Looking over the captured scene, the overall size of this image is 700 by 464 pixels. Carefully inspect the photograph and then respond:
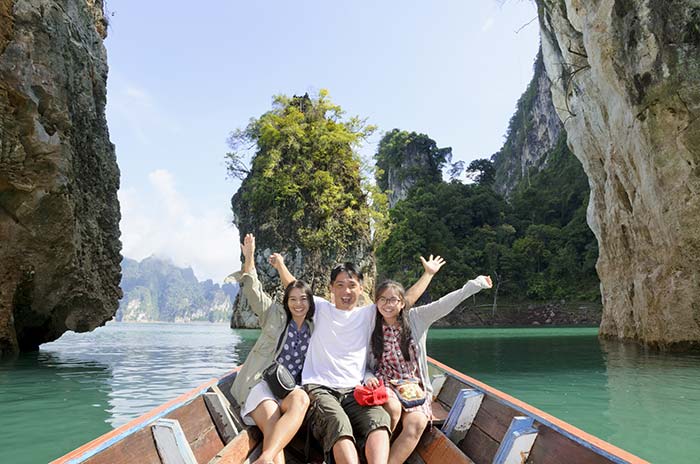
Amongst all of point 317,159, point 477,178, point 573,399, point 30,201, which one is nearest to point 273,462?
point 573,399

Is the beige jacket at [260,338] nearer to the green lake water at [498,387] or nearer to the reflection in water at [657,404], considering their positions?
the green lake water at [498,387]

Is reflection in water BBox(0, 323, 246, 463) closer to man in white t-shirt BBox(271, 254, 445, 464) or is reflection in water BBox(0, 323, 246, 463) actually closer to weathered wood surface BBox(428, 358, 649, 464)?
man in white t-shirt BBox(271, 254, 445, 464)

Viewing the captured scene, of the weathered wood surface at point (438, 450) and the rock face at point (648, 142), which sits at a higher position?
the rock face at point (648, 142)

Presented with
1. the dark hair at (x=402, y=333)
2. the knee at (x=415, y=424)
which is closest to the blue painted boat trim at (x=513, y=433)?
the knee at (x=415, y=424)

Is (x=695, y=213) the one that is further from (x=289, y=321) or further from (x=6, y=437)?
(x=6, y=437)

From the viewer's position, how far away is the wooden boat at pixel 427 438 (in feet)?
8.58

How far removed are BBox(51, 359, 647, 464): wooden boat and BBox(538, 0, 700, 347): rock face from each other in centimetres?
1029

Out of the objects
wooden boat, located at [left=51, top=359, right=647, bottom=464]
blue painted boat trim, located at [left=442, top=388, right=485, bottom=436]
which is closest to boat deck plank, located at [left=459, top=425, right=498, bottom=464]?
wooden boat, located at [left=51, top=359, right=647, bottom=464]

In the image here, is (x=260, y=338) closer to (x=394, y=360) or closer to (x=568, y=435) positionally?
(x=394, y=360)

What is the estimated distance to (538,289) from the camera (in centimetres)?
4334

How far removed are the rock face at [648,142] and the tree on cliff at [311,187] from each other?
14162mm

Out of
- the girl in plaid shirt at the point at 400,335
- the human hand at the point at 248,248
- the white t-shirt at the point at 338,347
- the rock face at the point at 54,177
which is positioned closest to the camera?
the white t-shirt at the point at 338,347

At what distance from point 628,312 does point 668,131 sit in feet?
25.0

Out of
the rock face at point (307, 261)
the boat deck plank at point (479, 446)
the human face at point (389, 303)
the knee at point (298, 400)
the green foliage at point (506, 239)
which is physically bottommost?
the boat deck plank at point (479, 446)
